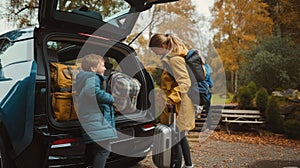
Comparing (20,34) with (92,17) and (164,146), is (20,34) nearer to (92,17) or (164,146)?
(92,17)

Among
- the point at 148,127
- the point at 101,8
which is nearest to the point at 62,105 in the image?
the point at 148,127

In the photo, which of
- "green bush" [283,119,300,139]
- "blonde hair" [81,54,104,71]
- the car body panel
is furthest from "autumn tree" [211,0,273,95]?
the car body panel

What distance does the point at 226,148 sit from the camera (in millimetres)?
4695

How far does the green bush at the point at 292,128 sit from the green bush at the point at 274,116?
12.9 inches

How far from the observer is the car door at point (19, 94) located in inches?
78.2

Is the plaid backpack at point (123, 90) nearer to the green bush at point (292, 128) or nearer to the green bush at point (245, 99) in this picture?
the green bush at point (292, 128)

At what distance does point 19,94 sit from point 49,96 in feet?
0.65

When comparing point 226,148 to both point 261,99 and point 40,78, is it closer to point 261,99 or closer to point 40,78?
point 261,99

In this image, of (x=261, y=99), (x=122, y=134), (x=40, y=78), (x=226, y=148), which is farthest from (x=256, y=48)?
(x=40, y=78)

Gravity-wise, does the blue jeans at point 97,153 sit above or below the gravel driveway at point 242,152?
above

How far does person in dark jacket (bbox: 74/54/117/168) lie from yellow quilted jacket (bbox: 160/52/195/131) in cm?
67

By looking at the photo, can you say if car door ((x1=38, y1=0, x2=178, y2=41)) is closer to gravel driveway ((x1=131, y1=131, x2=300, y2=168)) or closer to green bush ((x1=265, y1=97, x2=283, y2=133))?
gravel driveway ((x1=131, y1=131, x2=300, y2=168))

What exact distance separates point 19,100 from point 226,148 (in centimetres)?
355

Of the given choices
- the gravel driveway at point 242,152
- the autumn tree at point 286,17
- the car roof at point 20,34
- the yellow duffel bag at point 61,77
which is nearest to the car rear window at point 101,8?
the car roof at point 20,34
